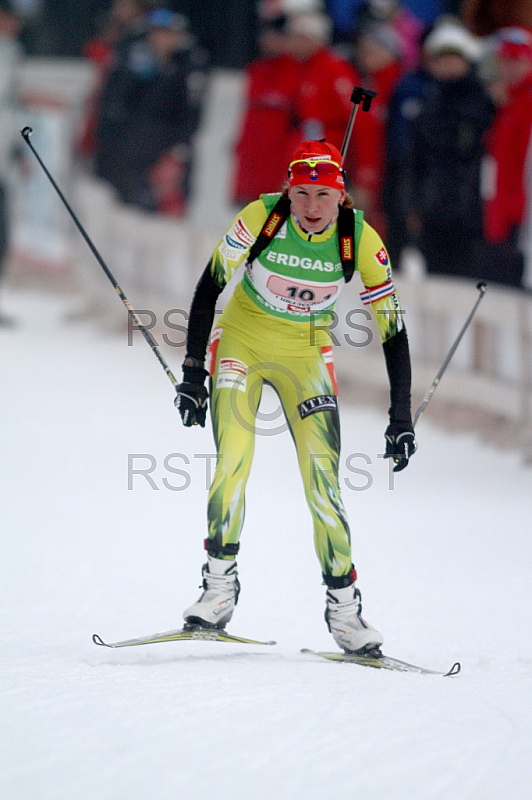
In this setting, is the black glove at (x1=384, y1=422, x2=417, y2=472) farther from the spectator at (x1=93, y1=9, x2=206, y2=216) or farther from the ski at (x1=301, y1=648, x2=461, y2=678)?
the spectator at (x1=93, y1=9, x2=206, y2=216)

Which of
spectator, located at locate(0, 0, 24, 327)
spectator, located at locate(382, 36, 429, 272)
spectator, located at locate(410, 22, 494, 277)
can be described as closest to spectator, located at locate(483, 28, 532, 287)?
spectator, located at locate(410, 22, 494, 277)

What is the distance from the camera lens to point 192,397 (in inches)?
192

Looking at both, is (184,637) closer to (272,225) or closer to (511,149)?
(272,225)

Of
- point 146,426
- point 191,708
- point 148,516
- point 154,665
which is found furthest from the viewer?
point 146,426

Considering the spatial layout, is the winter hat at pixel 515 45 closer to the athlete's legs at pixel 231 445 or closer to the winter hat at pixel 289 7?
the winter hat at pixel 289 7

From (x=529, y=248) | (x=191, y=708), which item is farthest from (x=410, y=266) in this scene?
(x=191, y=708)

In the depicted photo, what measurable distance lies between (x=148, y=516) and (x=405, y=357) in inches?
100

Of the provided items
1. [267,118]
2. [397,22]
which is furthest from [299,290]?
[397,22]

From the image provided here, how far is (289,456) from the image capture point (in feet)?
28.1

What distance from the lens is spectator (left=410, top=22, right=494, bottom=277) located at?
8.44 metres

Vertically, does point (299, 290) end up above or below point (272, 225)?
below

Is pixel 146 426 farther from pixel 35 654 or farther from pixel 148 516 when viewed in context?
pixel 35 654

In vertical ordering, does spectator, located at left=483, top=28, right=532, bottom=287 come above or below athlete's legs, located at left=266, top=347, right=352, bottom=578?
above

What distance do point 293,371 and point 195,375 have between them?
40 cm
